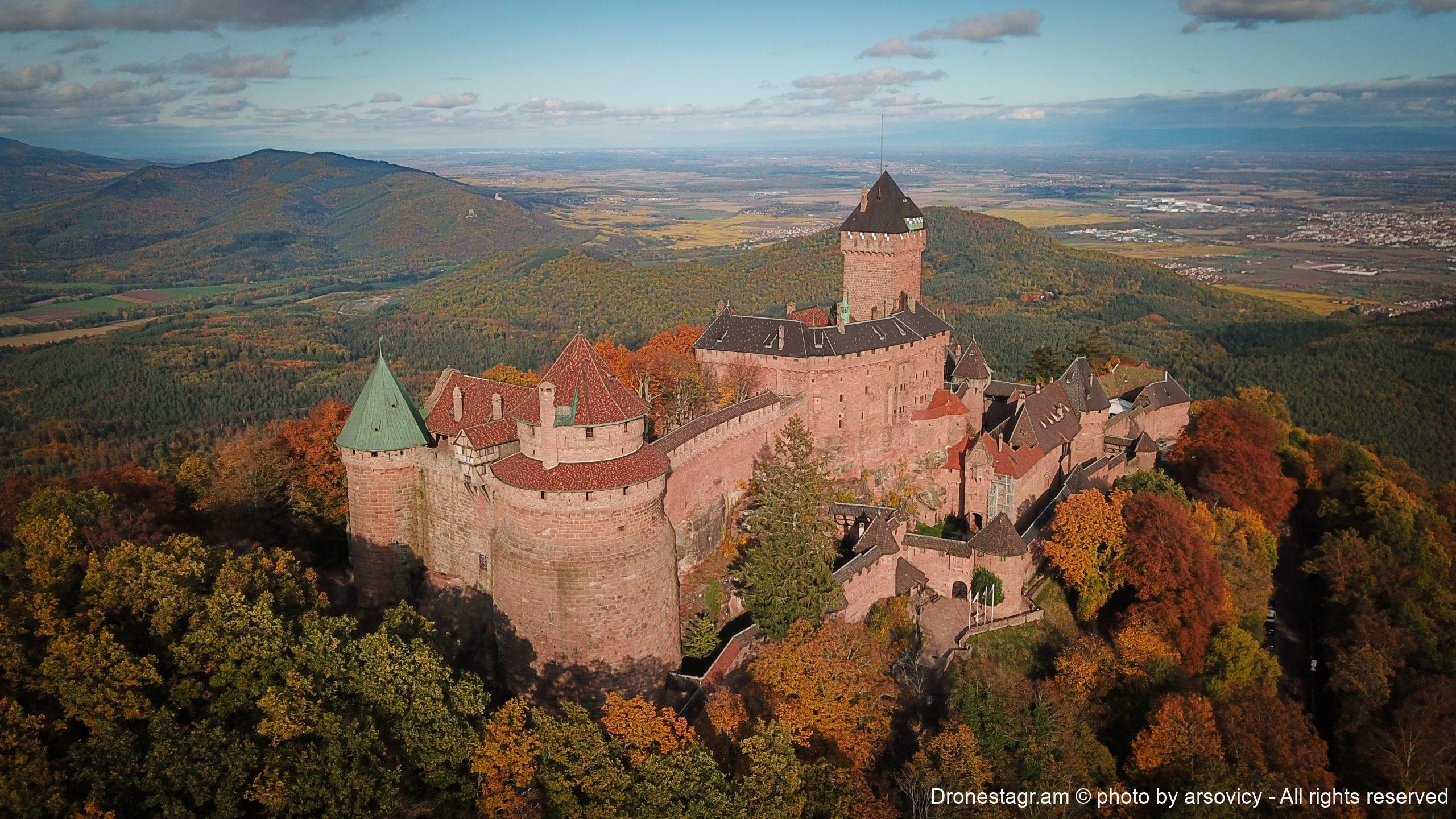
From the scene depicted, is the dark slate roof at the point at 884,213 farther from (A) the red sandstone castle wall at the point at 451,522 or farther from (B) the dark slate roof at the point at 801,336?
(A) the red sandstone castle wall at the point at 451,522

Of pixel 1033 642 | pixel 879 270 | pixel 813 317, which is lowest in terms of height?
pixel 1033 642

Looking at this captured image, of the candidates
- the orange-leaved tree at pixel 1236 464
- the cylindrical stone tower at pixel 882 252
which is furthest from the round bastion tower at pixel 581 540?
the orange-leaved tree at pixel 1236 464

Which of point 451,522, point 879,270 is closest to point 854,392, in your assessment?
point 879,270

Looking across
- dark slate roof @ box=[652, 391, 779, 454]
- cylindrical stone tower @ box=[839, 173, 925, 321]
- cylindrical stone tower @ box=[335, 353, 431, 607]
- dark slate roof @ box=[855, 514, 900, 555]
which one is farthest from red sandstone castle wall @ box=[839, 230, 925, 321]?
cylindrical stone tower @ box=[335, 353, 431, 607]

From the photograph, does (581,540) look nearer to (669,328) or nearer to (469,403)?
(469,403)

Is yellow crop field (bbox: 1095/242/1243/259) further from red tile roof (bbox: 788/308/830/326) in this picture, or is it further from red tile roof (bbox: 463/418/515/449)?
red tile roof (bbox: 463/418/515/449)

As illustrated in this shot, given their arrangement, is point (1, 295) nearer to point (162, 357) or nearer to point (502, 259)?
point (162, 357)
